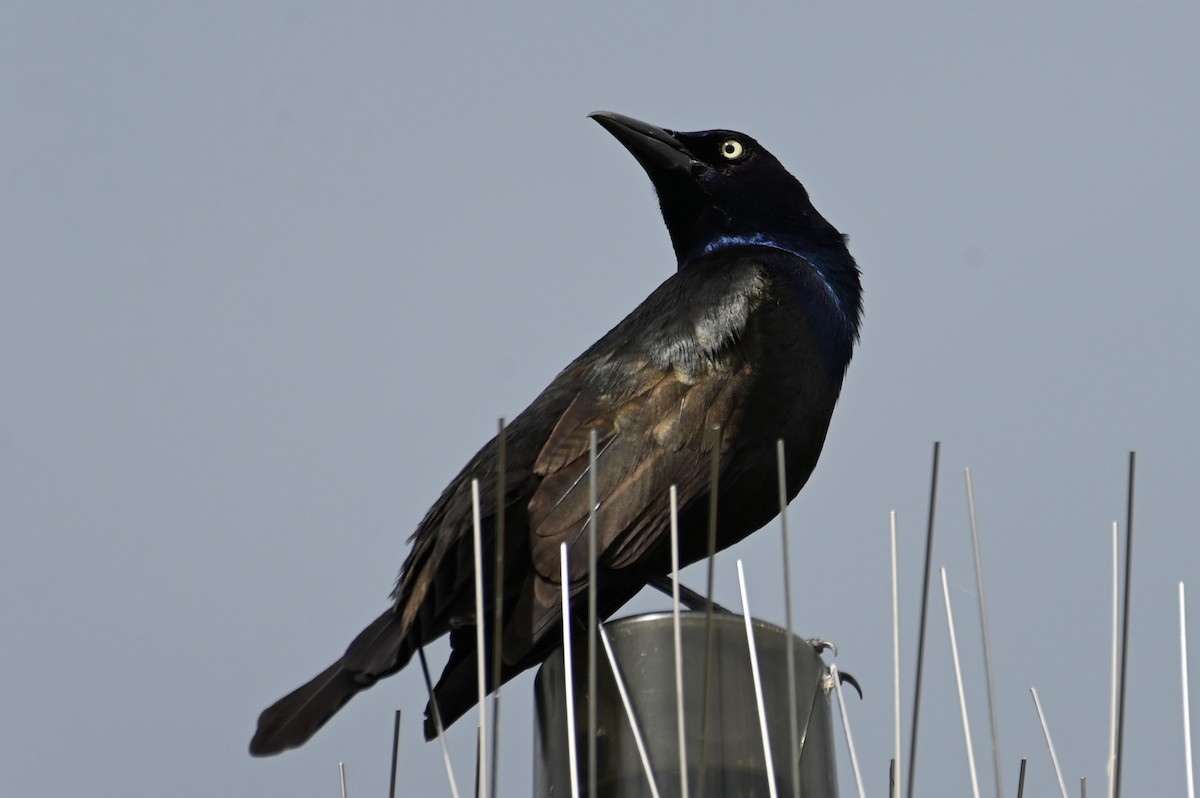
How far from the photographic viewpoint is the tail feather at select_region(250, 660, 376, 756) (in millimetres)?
4758

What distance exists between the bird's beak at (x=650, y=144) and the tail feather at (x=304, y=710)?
3.05m

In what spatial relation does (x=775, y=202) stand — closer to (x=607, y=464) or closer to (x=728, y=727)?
(x=607, y=464)

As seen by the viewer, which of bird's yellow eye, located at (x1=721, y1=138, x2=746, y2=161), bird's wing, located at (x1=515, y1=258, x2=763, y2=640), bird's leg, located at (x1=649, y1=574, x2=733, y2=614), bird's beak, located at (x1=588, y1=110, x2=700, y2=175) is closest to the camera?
bird's wing, located at (x1=515, y1=258, x2=763, y2=640)

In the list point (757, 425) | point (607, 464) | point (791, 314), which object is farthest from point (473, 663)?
point (791, 314)

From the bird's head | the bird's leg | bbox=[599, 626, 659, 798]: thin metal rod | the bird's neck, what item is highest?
the bird's head

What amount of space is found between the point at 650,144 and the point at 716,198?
0.39 meters

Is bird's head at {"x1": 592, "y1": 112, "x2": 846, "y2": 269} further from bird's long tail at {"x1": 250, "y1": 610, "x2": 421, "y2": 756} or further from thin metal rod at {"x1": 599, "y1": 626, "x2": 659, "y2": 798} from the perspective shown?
thin metal rod at {"x1": 599, "y1": 626, "x2": 659, "y2": 798}

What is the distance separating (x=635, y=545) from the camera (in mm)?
5508

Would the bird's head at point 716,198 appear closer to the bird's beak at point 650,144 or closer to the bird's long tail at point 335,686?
the bird's beak at point 650,144

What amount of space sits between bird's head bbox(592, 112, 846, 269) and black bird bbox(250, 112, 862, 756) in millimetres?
664

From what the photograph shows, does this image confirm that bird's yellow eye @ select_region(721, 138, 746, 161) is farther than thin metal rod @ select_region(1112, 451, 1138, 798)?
Yes

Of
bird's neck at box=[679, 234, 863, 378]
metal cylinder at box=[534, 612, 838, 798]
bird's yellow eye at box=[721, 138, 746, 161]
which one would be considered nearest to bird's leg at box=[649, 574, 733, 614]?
bird's neck at box=[679, 234, 863, 378]

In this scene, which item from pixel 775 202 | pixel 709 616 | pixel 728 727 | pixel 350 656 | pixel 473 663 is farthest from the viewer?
pixel 775 202

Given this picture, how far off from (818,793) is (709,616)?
902 millimetres
